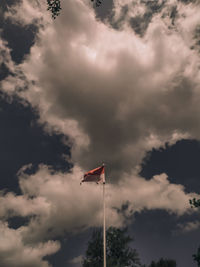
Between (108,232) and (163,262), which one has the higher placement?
(108,232)

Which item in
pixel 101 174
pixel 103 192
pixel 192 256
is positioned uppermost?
pixel 101 174

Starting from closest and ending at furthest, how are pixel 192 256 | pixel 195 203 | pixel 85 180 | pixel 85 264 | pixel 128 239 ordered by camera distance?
pixel 85 180 → pixel 195 203 → pixel 192 256 → pixel 85 264 → pixel 128 239

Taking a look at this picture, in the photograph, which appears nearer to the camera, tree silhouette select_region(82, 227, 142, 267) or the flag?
the flag

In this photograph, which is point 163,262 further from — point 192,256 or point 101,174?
point 101,174

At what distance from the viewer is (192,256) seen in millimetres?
28859

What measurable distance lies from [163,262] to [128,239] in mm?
12087

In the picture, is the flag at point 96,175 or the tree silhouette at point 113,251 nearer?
the flag at point 96,175

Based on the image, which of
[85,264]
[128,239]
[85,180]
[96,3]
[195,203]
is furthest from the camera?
[128,239]

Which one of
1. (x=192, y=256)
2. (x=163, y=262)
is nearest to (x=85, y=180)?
(x=192, y=256)

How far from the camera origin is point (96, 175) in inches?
843

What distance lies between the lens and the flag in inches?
824

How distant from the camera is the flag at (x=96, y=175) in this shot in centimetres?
2094

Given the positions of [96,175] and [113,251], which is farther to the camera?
[113,251]

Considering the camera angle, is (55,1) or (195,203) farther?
(195,203)
